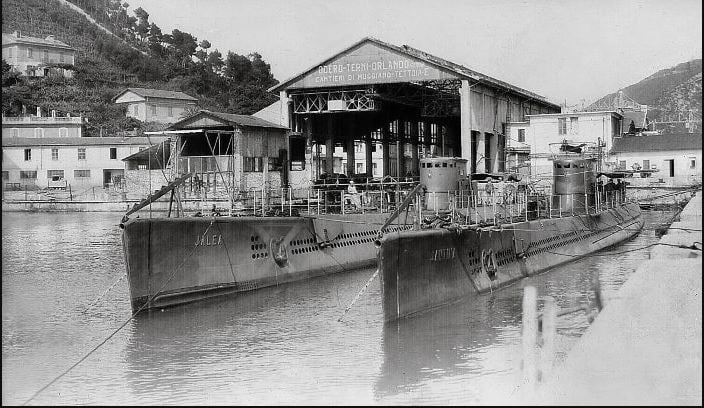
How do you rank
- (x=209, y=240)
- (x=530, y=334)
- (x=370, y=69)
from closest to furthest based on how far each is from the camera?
(x=530, y=334)
(x=209, y=240)
(x=370, y=69)

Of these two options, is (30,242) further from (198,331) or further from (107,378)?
(107,378)

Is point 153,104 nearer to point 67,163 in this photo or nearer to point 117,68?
point 67,163

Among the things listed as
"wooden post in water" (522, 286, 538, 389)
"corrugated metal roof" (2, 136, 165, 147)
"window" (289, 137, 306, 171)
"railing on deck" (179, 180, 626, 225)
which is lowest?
"wooden post in water" (522, 286, 538, 389)

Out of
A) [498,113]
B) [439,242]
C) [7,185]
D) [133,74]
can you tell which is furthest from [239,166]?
[133,74]

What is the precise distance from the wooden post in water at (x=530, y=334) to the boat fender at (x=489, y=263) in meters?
0.97

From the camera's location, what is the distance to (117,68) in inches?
3615

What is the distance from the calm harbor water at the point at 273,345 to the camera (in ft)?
38.9

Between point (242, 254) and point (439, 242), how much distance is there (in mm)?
6496

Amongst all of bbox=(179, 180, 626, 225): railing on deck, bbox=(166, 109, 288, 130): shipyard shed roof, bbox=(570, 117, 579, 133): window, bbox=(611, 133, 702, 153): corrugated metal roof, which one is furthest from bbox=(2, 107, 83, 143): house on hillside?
bbox=(611, 133, 702, 153): corrugated metal roof

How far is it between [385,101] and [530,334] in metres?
25.1

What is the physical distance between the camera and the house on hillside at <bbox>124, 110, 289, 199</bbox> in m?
33.2

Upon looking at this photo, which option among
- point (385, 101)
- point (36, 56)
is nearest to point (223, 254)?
point (385, 101)

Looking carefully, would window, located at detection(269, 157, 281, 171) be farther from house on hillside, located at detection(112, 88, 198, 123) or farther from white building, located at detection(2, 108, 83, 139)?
house on hillside, located at detection(112, 88, 198, 123)

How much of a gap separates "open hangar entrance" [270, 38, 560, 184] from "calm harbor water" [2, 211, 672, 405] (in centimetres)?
1356
